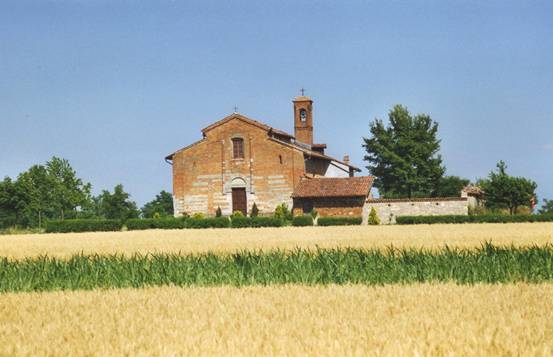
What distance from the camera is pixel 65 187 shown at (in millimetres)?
64188

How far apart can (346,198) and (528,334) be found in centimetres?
4176

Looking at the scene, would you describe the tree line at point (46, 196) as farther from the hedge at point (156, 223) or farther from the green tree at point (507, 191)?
the green tree at point (507, 191)

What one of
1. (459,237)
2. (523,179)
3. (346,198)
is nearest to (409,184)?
(523,179)

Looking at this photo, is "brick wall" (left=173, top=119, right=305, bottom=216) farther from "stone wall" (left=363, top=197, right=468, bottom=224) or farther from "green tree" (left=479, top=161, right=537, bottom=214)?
"green tree" (left=479, top=161, right=537, bottom=214)

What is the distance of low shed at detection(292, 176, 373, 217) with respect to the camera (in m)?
46.8

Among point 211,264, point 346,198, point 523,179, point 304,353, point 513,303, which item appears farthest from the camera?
point 523,179

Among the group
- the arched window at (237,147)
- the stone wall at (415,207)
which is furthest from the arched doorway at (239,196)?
the stone wall at (415,207)

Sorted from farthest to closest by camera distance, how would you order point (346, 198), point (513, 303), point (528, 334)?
1. point (346, 198)
2. point (513, 303)
3. point (528, 334)

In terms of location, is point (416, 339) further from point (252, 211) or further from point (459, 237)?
point (252, 211)

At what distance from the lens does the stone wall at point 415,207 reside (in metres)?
45.8

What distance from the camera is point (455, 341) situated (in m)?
5.33

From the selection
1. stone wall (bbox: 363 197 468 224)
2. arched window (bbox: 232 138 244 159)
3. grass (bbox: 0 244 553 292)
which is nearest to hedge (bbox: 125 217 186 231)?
arched window (bbox: 232 138 244 159)

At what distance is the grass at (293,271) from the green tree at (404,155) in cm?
5219

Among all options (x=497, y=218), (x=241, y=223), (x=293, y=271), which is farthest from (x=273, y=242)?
(x=497, y=218)
